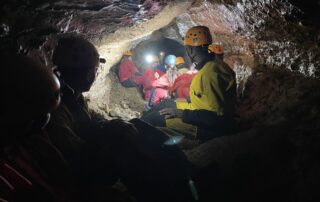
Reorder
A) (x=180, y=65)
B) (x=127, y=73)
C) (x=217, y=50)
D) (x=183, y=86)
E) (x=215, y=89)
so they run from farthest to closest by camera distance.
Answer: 1. (x=180, y=65)
2. (x=127, y=73)
3. (x=183, y=86)
4. (x=217, y=50)
5. (x=215, y=89)

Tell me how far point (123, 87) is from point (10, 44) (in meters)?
7.19

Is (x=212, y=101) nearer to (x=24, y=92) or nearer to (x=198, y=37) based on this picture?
(x=198, y=37)

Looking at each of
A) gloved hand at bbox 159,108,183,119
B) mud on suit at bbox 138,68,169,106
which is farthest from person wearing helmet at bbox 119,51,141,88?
gloved hand at bbox 159,108,183,119

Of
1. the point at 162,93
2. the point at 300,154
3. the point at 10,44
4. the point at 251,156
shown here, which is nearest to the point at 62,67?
the point at 10,44

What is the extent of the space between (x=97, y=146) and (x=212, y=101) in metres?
2.37

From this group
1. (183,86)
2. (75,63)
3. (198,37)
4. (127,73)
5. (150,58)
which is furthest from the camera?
(150,58)

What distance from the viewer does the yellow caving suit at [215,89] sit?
16.7ft

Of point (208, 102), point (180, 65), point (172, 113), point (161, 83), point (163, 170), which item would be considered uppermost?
point (208, 102)

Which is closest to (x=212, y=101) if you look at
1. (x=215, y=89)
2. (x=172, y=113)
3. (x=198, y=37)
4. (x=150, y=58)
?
(x=215, y=89)

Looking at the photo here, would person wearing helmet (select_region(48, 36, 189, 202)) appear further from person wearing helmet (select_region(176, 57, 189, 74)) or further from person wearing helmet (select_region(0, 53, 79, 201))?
person wearing helmet (select_region(176, 57, 189, 74))

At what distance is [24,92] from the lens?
A: 2.35 meters

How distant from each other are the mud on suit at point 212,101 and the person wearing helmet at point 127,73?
5.49 meters

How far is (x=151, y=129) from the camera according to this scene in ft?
14.1

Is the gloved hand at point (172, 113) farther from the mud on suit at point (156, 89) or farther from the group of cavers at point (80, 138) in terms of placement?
the mud on suit at point (156, 89)
